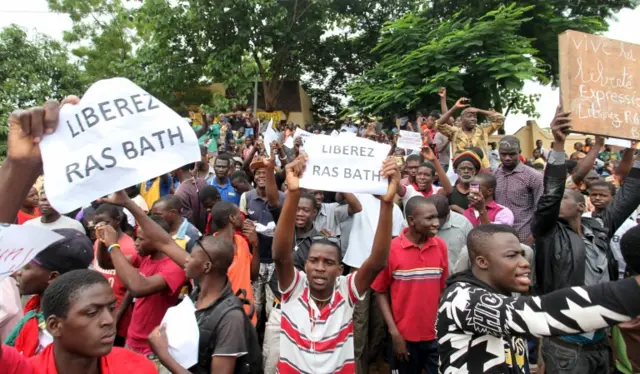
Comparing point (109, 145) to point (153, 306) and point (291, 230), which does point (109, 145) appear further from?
point (153, 306)

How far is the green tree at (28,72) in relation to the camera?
1862 cm

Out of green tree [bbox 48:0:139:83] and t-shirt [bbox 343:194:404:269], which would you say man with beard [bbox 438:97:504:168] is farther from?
green tree [bbox 48:0:139:83]

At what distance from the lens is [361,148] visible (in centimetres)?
282

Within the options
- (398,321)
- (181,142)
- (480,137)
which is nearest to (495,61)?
(480,137)

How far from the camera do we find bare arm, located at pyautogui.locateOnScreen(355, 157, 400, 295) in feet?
9.16

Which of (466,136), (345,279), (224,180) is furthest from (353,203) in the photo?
(466,136)

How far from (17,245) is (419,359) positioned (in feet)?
10.5

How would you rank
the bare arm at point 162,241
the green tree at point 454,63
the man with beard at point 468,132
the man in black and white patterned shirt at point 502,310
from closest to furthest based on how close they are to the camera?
1. the man in black and white patterned shirt at point 502,310
2. the bare arm at point 162,241
3. the man with beard at point 468,132
4. the green tree at point 454,63

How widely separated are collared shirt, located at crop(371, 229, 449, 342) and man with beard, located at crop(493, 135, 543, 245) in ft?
4.99

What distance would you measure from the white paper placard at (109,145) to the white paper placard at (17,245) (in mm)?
358

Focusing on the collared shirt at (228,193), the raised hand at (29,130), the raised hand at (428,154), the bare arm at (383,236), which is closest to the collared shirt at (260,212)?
the collared shirt at (228,193)

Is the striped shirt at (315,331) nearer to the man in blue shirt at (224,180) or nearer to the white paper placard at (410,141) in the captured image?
the man in blue shirt at (224,180)

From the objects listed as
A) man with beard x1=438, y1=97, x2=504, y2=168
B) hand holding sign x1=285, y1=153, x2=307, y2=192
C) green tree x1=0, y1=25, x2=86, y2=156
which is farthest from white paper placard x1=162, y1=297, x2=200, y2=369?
green tree x1=0, y1=25, x2=86, y2=156

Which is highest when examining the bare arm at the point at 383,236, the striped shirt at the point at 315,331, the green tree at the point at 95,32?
the green tree at the point at 95,32
